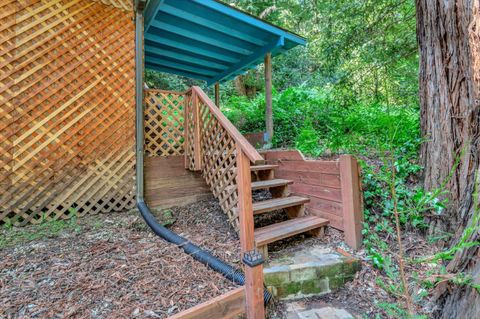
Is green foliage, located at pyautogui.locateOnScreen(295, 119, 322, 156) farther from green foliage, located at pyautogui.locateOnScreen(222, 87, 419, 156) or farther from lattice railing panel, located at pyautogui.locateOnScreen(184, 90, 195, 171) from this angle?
lattice railing panel, located at pyautogui.locateOnScreen(184, 90, 195, 171)

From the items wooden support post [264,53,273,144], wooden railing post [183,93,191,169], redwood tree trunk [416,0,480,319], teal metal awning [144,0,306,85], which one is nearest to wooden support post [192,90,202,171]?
wooden railing post [183,93,191,169]

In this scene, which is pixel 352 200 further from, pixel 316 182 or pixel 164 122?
pixel 164 122

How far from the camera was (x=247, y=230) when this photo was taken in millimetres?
1773

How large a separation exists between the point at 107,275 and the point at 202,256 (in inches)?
27.6

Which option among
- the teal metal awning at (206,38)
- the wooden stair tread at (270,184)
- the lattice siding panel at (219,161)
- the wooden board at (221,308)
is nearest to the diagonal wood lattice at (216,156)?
the lattice siding panel at (219,161)

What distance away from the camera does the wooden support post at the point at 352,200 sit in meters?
2.11

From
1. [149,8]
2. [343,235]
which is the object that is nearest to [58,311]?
[343,235]

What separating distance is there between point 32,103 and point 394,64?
4.52 m

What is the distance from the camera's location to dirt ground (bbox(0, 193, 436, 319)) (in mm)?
1475

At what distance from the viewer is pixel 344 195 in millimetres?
2186

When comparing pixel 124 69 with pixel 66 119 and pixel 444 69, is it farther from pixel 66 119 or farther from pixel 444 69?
pixel 444 69

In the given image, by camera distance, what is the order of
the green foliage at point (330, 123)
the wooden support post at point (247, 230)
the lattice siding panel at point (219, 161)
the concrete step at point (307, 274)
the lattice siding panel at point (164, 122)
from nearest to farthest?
the wooden support post at point (247, 230) < the concrete step at point (307, 274) < the lattice siding panel at point (219, 161) < the green foliage at point (330, 123) < the lattice siding panel at point (164, 122)

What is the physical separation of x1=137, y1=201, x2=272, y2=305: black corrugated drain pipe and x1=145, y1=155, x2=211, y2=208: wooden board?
359mm

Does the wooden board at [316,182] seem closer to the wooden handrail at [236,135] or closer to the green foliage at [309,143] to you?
the green foliage at [309,143]
